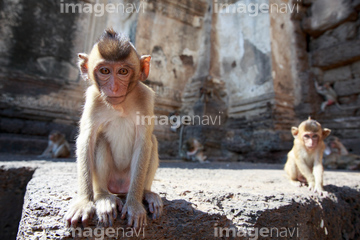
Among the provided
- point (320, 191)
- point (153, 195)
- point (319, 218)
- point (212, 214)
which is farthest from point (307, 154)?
point (153, 195)

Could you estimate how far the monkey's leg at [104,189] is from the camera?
3.80 ft

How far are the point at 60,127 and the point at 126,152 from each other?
17.2 feet

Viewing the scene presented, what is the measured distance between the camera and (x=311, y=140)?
2635 mm

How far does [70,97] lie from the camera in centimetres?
646

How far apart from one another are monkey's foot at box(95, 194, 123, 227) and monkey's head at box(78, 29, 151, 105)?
53 cm

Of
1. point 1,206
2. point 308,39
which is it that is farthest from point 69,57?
point 308,39

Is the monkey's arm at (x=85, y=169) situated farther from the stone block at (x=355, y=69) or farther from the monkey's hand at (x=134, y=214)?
the stone block at (x=355, y=69)

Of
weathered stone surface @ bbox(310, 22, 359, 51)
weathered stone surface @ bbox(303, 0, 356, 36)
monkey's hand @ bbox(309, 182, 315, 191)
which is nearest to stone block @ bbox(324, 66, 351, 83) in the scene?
weathered stone surface @ bbox(310, 22, 359, 51)

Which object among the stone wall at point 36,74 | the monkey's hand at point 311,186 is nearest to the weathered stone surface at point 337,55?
the monkey's hand at point 311,186

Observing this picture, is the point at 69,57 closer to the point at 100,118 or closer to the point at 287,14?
the point at 100,118

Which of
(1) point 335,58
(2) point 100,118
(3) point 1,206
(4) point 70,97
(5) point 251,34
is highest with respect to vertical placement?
(5) point 251,34

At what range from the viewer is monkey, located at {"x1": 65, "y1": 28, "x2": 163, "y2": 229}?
1.23 m

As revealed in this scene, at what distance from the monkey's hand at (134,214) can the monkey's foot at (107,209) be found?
5 centimetres

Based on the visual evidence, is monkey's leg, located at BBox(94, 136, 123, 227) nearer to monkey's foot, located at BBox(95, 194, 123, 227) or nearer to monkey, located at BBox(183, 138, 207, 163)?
monkey's foot, located at BBox(95, 194, 123, 227)
